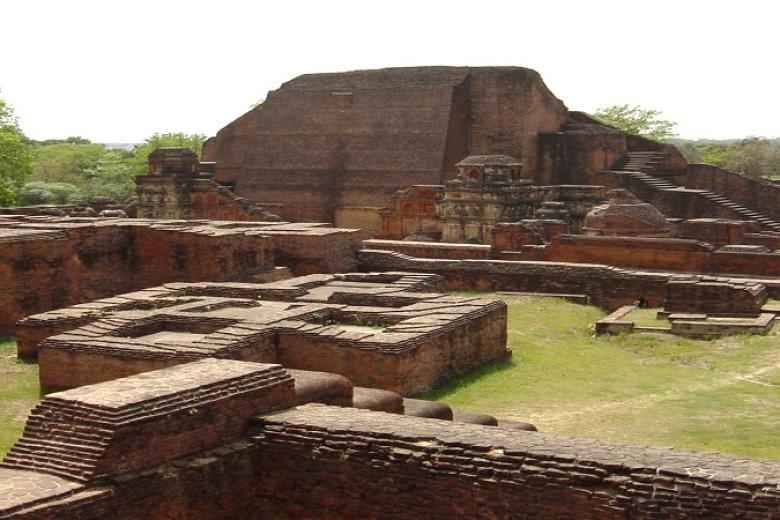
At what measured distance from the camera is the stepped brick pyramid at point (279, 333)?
371 inches

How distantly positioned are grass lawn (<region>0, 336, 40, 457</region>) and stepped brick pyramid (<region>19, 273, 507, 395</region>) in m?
0.25

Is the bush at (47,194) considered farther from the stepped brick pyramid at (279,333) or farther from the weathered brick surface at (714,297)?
the weathered brick surface at (714,297)

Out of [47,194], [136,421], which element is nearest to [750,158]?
[47,194]

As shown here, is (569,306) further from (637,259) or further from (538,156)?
(538,156)

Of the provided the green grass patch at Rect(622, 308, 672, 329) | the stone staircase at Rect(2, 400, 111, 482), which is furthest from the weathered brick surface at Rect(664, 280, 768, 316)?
the stone staircase at Rect(2, 400, 111, 482)

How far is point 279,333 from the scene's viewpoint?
9.94m

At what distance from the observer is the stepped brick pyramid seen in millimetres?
9422

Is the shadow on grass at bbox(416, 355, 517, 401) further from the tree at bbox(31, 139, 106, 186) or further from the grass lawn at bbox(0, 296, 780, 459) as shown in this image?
the tree at bbox(31, 139, 106, 186)

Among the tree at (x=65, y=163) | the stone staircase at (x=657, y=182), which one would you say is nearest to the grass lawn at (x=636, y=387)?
the stone staircase at (x=657, y=182)

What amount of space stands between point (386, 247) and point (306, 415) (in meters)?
13.2

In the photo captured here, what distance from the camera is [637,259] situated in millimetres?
17766

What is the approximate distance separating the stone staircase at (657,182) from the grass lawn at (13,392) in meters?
17.8

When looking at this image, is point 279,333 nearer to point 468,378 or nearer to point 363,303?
point 468,378

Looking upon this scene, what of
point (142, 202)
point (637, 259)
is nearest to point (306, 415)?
point (637, 259)
